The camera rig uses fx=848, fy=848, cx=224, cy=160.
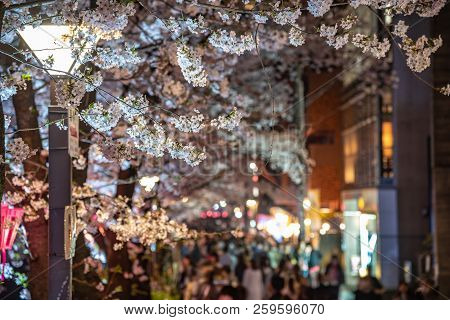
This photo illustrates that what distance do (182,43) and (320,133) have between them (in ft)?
116

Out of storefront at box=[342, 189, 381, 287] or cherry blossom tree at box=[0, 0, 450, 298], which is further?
storefront at box=[342, 189, 381, 287]

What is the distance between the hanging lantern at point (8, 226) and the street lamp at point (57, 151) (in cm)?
223

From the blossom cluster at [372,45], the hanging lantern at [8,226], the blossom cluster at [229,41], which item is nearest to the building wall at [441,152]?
the hanging lantern at [8,226]

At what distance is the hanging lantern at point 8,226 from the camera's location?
951cm

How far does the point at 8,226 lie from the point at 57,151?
2.73 m

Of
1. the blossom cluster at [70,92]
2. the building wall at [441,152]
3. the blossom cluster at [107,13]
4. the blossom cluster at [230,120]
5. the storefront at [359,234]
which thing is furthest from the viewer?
the storefront at [359,234]

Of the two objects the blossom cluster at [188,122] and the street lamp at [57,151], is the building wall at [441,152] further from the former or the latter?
the street lamp at [57,151]

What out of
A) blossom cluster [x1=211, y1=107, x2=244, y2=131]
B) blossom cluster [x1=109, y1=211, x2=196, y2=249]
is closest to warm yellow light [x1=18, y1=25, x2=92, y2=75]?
blossom cluster [x1=211, y1=107, x2=244, y2=131]

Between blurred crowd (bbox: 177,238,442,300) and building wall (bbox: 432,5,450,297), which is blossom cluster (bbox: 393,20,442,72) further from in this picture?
building wall (bbox: 432,5,450,297)

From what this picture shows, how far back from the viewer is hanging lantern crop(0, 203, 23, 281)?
951cm

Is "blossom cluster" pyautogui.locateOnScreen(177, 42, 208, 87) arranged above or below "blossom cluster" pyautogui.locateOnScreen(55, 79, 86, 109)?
above

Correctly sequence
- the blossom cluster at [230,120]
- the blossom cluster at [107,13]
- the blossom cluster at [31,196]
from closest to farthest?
the blossom cluster at [107,13]
the blossom cluster at [230,120]
the blossom cluster at [31,196]

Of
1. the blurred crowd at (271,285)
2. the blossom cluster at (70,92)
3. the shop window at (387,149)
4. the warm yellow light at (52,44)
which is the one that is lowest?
the blurred crowd at (271,285)
